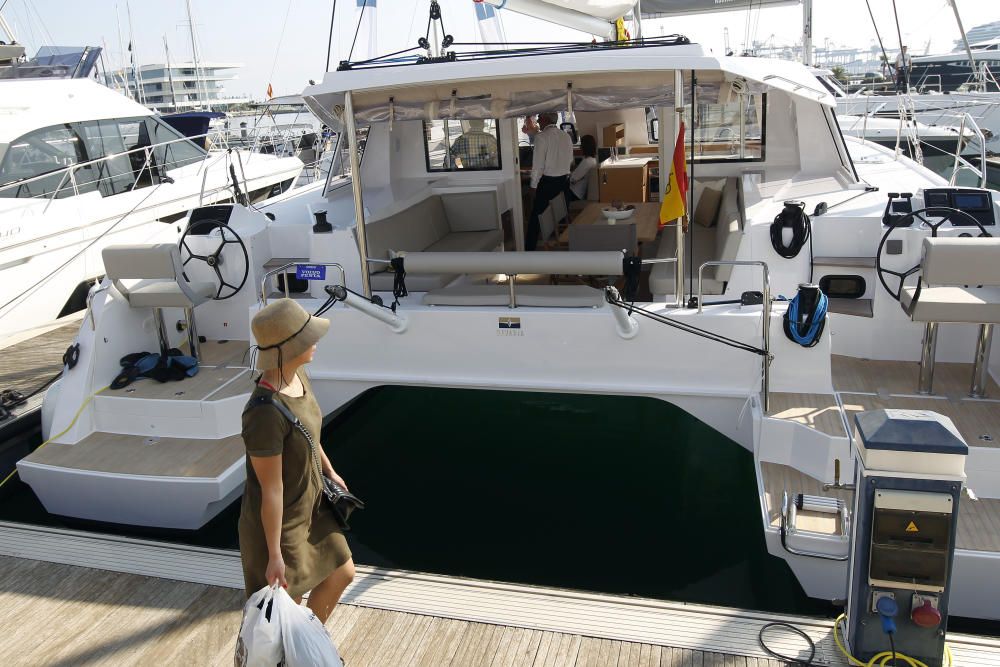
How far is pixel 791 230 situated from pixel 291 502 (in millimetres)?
3567

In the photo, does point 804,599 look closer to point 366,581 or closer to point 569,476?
point 569,476

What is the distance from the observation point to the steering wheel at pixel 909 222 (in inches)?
182

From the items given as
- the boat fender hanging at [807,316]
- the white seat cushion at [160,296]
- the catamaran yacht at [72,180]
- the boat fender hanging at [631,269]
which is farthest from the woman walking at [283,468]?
the catamaran yacht at [72,180]

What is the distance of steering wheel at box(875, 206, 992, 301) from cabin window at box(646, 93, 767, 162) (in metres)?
2.24

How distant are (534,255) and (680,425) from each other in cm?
181

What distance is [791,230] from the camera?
493 centimetres

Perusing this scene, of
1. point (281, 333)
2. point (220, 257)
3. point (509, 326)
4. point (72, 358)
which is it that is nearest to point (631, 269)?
point (509, 326)

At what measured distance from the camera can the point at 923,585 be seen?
2744mm

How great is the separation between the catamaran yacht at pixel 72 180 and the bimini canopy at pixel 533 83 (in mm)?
3345

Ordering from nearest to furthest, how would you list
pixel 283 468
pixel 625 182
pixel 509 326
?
pixel 283 468 → pixel 509 326 → pixel 625 182

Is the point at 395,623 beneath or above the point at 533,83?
beneath

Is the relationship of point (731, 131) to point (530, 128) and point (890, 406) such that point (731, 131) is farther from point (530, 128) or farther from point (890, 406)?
Answer: point (530, 128)

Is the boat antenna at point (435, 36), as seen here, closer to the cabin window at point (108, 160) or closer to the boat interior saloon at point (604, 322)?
the boat interior saloon at point (604, 322)

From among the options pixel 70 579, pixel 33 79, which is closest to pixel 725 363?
pixel 70 579
